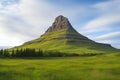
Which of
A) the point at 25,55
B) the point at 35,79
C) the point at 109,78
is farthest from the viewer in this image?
the point at 25,55

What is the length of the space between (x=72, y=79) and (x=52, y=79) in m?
3.29

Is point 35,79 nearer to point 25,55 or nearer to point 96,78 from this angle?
point 96,78

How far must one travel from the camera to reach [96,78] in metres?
42.9

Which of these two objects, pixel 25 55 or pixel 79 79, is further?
pixel 25 55

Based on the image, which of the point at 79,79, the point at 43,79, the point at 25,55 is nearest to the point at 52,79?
the point at 43,79

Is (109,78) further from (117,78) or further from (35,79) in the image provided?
(35,79)

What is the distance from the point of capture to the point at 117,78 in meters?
45.2

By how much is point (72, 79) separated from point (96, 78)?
13.0ft

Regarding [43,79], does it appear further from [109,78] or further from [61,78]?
[109,78]

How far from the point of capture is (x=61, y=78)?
42500 millimetres

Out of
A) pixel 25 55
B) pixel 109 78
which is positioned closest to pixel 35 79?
pixel 109 78

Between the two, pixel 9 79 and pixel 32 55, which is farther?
pixel 32 55

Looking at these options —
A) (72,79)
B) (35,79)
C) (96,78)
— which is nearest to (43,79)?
(35,79)

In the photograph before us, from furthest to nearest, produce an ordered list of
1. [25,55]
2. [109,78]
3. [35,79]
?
1. [25,55]
2. [109,78]
3. [35,79]
